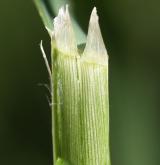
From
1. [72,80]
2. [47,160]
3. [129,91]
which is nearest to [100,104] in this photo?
[72,80]

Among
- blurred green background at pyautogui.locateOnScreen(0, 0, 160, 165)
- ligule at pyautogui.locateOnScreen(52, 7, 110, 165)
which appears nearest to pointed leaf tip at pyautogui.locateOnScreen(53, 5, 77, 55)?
ligule at pyautogui.locateOnScreen(52, 7, 110, 165)

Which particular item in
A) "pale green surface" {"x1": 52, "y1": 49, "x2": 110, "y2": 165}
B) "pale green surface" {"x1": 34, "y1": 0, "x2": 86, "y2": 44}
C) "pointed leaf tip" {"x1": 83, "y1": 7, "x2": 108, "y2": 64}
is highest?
"pale green surface" {"x1": 34, "y1": 0, "x2": 86, "y2": 44}

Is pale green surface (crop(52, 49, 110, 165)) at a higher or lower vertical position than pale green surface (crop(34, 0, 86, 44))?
lower

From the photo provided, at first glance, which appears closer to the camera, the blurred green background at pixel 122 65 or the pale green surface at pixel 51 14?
the pale green surface at pixel 51 14

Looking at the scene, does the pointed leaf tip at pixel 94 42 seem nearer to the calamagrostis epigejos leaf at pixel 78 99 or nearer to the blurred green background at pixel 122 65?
the calamagrostis epigejos leaf at pixel 78 99

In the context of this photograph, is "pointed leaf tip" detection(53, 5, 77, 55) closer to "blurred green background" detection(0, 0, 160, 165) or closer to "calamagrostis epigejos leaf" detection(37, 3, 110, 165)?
"calamagrostis epigejos leaf" detection(37, 3, 110, 165)

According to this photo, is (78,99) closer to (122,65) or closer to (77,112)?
(77,112)

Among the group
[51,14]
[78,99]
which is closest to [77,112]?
[78,99]

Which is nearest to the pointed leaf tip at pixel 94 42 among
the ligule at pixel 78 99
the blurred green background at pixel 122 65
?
the ligule at pixel 78 99
